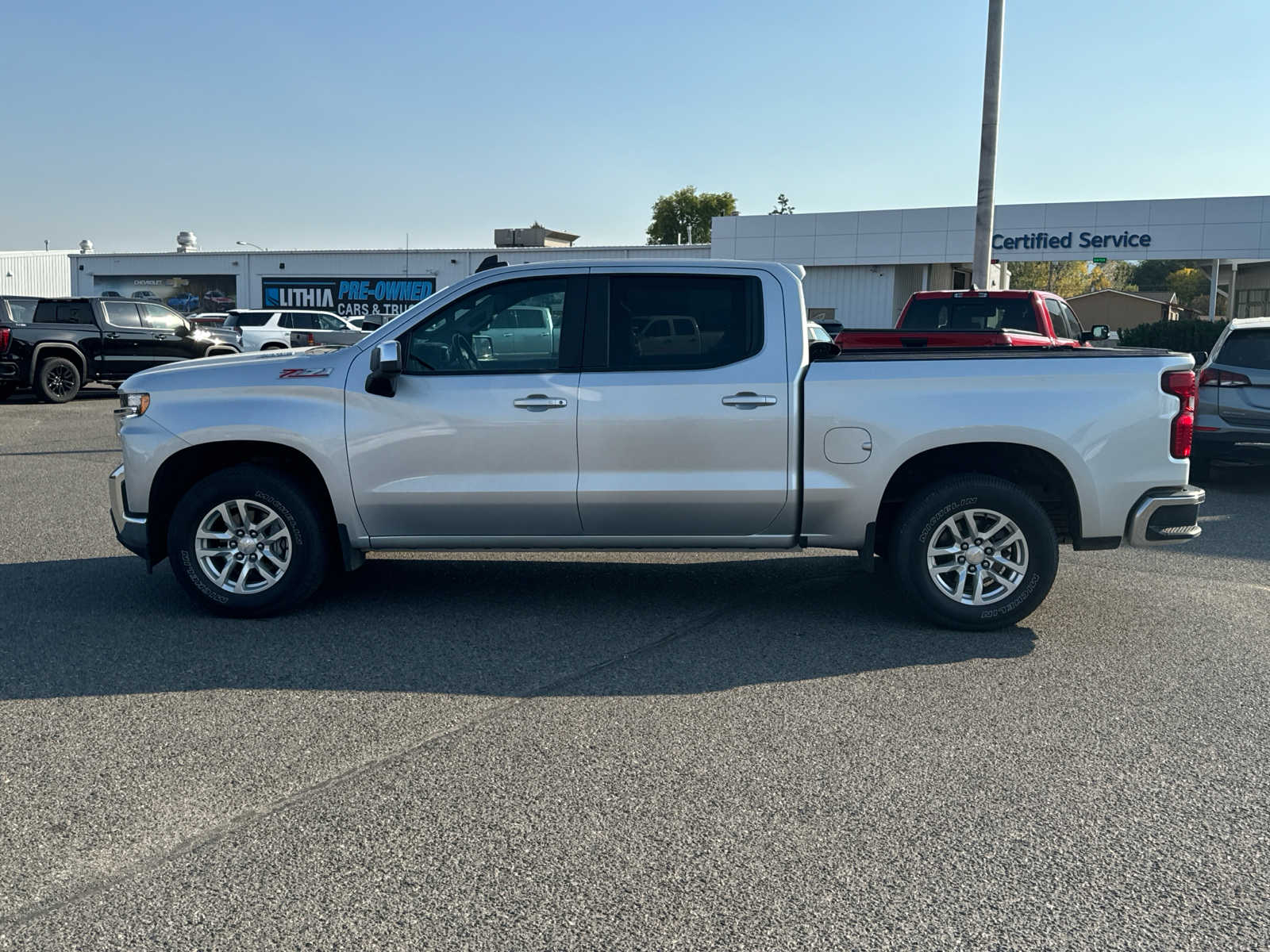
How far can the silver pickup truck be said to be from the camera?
20.3 feet

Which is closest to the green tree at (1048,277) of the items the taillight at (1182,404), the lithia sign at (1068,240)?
the lithia sign at (1068,240)

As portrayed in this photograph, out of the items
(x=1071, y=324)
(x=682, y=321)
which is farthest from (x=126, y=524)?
(x=1071, y=324)

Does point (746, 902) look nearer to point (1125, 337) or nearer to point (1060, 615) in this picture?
point (1060, 615)

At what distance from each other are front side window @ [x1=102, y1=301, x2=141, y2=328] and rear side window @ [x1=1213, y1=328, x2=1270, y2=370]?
18746mm

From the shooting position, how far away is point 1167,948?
3.13 metres

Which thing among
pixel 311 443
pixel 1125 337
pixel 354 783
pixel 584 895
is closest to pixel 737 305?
pixel 311 443

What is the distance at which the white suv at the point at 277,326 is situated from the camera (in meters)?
29.8

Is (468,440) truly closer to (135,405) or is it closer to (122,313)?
(135,405)

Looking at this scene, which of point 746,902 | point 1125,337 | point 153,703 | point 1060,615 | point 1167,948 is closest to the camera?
point 1167,948

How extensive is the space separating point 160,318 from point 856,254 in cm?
2578

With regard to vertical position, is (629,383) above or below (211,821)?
above

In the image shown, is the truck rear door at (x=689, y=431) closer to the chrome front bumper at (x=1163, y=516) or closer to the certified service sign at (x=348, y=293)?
the chrome front bumper at (x=1163, y=516)

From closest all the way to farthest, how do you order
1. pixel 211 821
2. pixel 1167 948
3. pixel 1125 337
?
pixel 1167 948
pixel 211 821
pixel 1125 337

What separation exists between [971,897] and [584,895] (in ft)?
3.65
